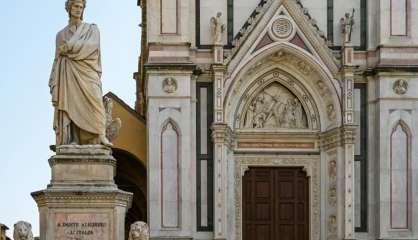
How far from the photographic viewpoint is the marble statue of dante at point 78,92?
20297 mm

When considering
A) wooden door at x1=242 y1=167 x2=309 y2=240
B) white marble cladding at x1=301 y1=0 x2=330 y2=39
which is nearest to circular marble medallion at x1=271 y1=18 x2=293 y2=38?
white marble cladding at x1=301 y1=0 x2=330 y2=39

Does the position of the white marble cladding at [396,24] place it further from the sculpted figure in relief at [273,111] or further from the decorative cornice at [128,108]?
the decorative cornice at [128,108]

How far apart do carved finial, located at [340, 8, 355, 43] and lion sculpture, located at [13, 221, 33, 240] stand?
15.1 m

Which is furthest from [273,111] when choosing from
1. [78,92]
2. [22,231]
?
[22,231]

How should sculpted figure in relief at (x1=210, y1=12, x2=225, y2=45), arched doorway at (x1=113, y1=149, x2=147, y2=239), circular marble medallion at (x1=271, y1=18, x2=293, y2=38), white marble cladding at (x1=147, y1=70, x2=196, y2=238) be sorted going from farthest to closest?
arched doorway at (x1=113, y1=149, x2=147, y2=239) < circular marble medallion at (x1=271, y1=18, x2=293, y2=38) < sculpted figure in relief at (x1=210, y1=12, x2=225, y2=45) < white marble cladding at (x1=147, y1=70, x2=196, y2=238)

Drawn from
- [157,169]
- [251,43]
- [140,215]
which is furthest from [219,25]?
[140,215]

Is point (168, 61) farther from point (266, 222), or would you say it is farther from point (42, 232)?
point (42, 232)

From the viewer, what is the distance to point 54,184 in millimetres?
19938

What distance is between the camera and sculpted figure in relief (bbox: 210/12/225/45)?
32844 millimetres

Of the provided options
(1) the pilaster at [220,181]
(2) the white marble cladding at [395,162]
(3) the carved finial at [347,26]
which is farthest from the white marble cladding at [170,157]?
(2) the white marble cladding at [395,162]

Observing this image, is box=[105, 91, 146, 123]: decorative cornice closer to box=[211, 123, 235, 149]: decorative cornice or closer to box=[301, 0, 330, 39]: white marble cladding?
box=[211, 123, 235, 149]: decorative cornice

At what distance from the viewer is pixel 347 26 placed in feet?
109

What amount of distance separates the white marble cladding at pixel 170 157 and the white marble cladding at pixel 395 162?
464 centimetres

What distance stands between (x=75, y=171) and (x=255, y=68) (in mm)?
13890
